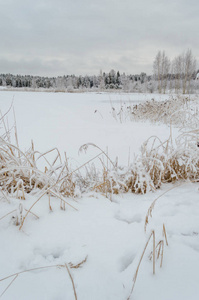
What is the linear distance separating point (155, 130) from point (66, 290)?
119 inches

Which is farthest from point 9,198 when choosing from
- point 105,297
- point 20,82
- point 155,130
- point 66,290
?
point 20,82

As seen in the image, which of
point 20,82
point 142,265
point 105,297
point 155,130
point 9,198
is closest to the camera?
point 105,297

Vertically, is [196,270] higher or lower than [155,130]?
lower

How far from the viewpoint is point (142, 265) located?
0.76 m

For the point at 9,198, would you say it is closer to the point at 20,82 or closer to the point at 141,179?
the point at 141,179

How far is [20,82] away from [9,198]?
257 feet

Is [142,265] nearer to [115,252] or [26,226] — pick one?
[115,252]

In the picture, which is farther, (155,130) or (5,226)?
(155,130)

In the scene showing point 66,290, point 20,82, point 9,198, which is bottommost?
point 66,290

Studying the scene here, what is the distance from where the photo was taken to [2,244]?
870mm

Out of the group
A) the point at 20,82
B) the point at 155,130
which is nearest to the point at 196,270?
the point at 155,130

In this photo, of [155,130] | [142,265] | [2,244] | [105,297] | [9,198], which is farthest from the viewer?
[155,130]

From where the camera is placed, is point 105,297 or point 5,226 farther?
point 5,226

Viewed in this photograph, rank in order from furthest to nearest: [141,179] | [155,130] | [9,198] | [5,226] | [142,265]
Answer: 1. [155,130]
2. [141,179]
3. [9,198]
4. [5,226]
5. [142,265]
